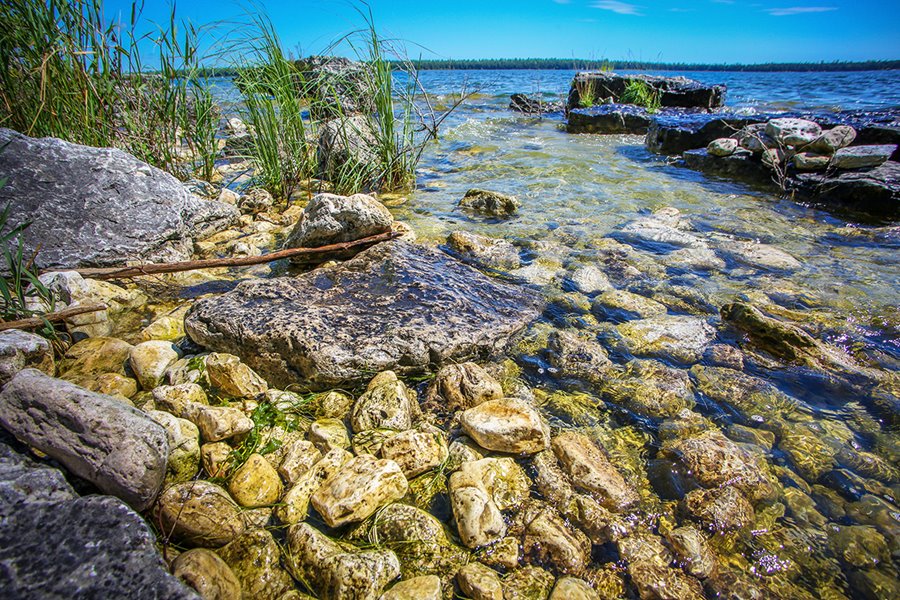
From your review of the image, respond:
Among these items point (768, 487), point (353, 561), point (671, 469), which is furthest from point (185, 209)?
point (768, 487)

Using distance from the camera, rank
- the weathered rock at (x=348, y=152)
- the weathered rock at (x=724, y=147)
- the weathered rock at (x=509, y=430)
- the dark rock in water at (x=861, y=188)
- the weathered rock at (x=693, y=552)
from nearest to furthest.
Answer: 1. the weathered rock at (x=693, y=552)
2. the weathered rock at (x=509, y=430)
3. the dark rock in water at (x=861, y=188)
4. the weathered rock at (x=348, y=152)
5. the weathered rock at (x=724, y=147)

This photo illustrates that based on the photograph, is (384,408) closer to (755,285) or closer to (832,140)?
(755,285)

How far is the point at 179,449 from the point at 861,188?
25.4ft

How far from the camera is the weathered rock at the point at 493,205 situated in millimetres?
5246

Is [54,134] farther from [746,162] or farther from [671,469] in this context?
[746,162]

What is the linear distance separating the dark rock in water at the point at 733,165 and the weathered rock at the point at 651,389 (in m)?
6.38

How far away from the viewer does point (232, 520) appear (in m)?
1.49

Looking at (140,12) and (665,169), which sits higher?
(140,12)

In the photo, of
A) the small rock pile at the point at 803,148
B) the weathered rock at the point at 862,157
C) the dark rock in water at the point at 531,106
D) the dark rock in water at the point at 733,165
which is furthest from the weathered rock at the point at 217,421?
the dark rock in water at the point at 531,106

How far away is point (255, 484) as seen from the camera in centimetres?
165

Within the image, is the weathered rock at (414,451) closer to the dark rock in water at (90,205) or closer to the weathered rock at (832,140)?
the dark rock in water at (90,205)

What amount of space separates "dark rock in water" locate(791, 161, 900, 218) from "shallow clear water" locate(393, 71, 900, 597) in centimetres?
43

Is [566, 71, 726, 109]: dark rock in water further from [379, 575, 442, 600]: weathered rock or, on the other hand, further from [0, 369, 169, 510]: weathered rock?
[0, 369, 169, 510]: weathered rock

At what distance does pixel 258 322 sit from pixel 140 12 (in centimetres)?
390
